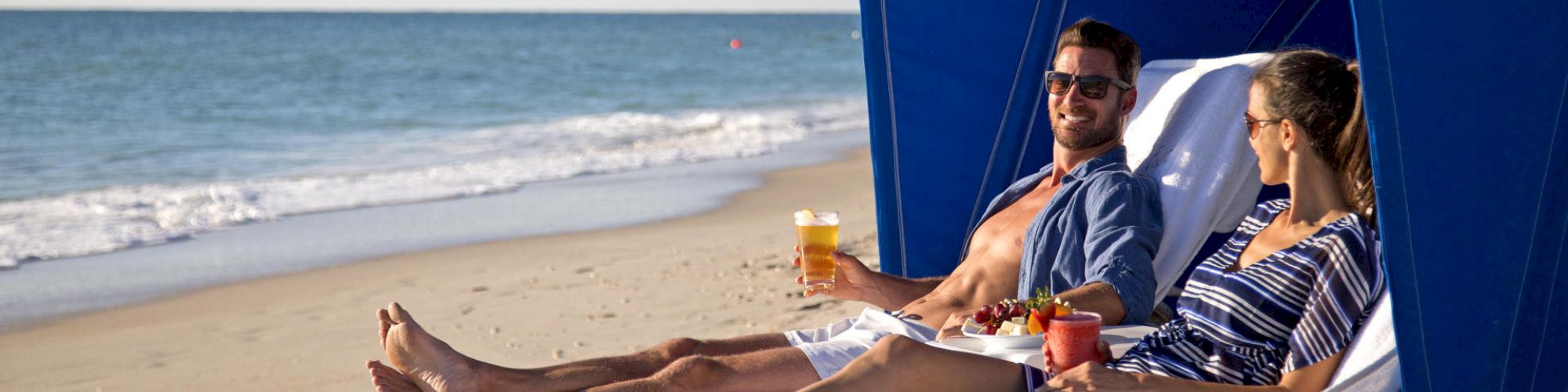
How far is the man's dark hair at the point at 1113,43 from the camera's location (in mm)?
3502

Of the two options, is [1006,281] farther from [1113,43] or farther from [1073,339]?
[1073,339]

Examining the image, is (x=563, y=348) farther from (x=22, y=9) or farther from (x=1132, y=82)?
(x=22, y=9)

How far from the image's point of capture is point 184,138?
14219 mm

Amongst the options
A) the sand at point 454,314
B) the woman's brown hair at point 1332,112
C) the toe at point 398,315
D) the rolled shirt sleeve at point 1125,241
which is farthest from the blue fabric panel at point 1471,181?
the sand at point 454,314

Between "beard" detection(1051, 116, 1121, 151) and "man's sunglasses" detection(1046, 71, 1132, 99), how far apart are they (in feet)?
0.21

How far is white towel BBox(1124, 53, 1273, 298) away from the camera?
3.39m

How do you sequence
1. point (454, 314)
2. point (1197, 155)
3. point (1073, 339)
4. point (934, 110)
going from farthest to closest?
point (454, 314) < point (934, 110) < point (1197, 155) < point (1073, 339)

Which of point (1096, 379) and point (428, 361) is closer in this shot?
point (1096, 379)

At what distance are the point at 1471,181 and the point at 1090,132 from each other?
139 centimetres

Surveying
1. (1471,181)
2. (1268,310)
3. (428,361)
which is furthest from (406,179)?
(1471,181)

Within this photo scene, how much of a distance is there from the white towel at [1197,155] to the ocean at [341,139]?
4400mm

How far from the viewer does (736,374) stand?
2.85 meters

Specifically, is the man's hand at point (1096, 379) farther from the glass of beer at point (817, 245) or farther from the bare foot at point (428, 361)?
the bare foot at point (428, 361)

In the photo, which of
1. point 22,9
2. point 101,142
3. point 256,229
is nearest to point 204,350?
point 256,229
